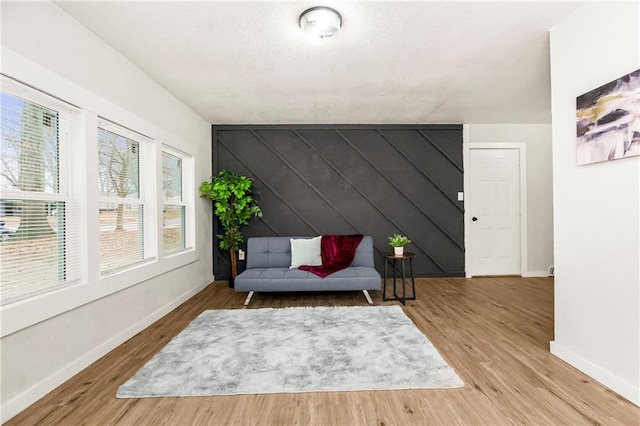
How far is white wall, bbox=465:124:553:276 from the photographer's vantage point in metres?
4.65

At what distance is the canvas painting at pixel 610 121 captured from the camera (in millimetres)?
1609

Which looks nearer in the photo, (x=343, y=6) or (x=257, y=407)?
(x=257, y=407)

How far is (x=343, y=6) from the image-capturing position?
191cm

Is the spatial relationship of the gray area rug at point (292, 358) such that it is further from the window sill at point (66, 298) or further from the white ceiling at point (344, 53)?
the white ceiling at point (344, 53)

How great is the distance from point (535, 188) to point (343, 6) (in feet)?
14.3

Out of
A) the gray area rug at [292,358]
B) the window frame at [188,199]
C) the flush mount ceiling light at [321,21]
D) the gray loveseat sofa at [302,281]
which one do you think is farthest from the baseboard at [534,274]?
the window frame at [188,199]

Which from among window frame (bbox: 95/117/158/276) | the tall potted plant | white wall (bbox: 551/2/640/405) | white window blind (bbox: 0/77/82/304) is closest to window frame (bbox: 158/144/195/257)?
the tall potted plant

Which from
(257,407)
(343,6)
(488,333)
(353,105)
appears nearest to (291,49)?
(343,6)

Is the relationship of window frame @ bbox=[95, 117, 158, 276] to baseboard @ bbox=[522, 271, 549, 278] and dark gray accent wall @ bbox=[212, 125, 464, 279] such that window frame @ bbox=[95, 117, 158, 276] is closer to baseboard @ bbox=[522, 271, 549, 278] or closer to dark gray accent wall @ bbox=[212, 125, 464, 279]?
dark gray accent wall @ bbox=[212, 125, 464, 279]

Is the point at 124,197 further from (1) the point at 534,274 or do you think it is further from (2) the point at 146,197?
(1) the point at 534,274

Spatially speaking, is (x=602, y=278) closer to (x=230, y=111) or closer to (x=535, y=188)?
(x=535, y=188)

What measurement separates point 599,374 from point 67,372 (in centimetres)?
331

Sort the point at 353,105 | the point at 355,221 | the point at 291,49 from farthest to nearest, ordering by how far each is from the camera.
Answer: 1. the point at 355,221
2. the point at 353,105
3. the point at 291,49

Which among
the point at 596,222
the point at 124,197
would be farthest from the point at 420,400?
the point at 124,197
